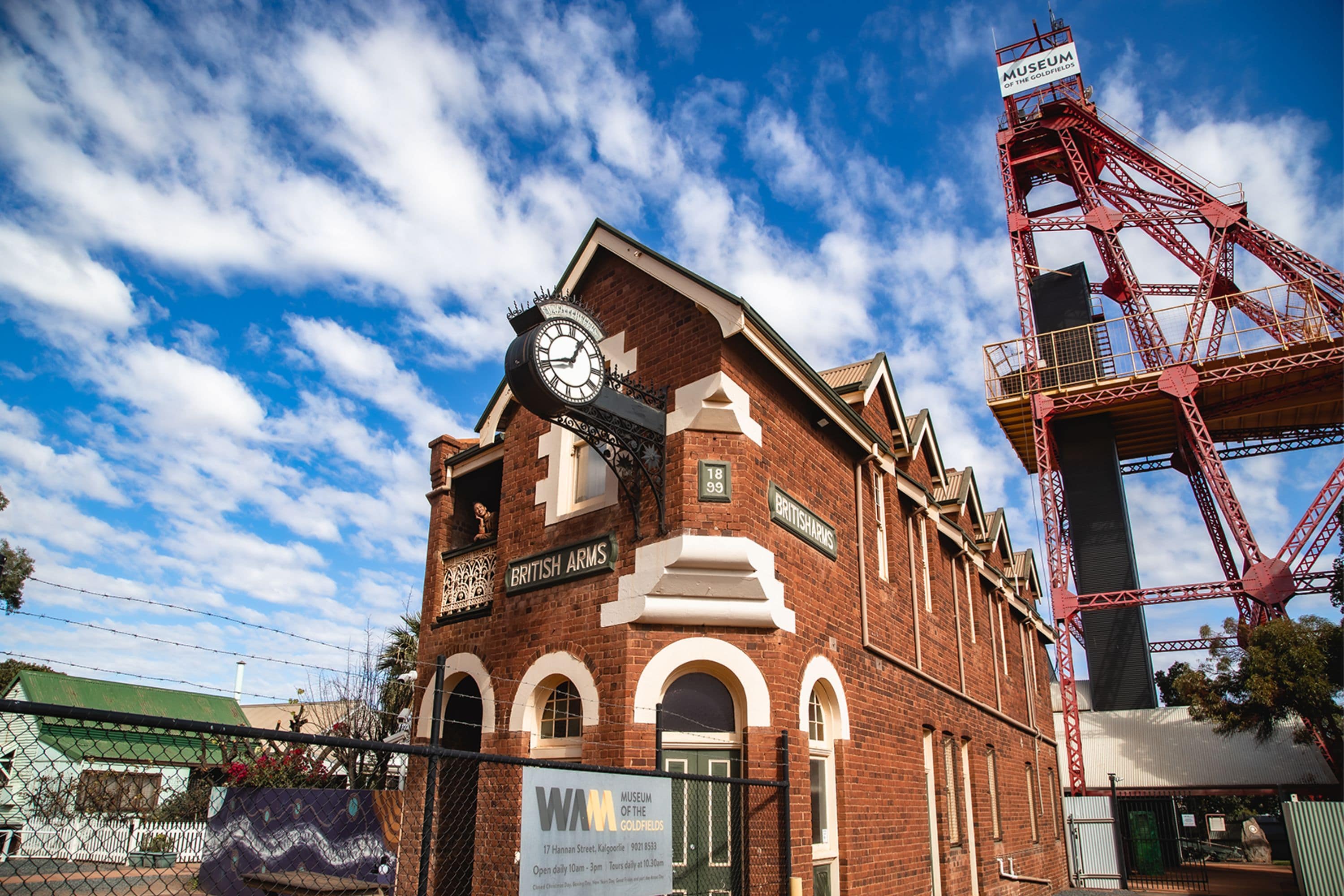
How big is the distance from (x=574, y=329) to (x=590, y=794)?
5017 millimetres

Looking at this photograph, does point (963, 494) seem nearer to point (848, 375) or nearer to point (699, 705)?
point (848, 375)

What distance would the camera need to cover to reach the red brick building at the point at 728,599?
9758 mm

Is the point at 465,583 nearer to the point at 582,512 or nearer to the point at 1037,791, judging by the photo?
the point at 582,512

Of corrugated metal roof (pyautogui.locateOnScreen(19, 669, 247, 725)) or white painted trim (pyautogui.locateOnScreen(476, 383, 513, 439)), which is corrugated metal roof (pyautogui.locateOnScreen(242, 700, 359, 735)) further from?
white painted trim (pyautogui.locateOnScreen(476, 383, 513, 439))

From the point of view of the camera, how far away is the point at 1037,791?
22.4 m

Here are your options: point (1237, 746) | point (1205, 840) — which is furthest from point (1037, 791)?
point (1205, 840)

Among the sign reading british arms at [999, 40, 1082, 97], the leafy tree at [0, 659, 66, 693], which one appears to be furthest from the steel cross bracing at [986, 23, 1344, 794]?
the leafy tree at [0, 659, 66, 693]

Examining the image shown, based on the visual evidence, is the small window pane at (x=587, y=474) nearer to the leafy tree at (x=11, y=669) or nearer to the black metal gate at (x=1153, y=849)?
the black metal gate at (x=1153, y=849)

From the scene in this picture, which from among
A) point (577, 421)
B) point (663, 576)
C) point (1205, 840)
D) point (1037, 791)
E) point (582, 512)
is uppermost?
point (577, 421)

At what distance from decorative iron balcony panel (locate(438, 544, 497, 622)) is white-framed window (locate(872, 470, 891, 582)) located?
603 cm

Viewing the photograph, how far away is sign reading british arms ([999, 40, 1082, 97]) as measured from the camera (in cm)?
3272

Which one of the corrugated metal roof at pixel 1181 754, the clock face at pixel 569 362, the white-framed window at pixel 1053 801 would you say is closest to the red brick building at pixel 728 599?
the clock face at pixel 569 362

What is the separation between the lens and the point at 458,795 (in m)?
11.7

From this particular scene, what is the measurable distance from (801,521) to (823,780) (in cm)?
320
